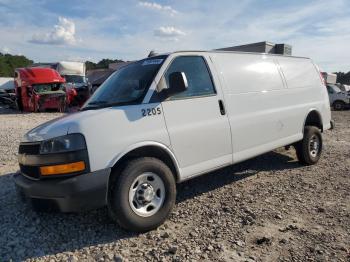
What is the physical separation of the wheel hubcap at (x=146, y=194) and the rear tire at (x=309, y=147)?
3535 millimetres

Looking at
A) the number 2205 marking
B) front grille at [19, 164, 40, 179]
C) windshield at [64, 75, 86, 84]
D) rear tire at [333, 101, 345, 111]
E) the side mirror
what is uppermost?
windshield at [64, 75, 86, 84]

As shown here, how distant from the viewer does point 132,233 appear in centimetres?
406

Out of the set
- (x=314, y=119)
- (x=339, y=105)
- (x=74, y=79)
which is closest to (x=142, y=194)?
(x=314, y=119)

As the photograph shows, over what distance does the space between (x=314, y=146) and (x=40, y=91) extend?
1341 centimetres

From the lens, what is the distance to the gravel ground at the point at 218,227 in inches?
144

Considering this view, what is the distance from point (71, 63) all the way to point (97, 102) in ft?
63.0

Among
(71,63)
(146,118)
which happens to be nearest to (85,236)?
(146,118)

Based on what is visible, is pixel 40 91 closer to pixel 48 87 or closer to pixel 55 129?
pixel 48 87

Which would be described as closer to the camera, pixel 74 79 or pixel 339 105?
pixel 74 79

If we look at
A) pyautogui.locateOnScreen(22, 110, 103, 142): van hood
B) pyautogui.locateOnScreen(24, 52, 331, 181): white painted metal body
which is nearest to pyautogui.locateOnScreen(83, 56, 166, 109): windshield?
pyautogui.locateOnScreen(24, 52, 331, 181): white painted metal body

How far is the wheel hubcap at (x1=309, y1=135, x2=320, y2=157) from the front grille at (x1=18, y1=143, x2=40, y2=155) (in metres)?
4.96

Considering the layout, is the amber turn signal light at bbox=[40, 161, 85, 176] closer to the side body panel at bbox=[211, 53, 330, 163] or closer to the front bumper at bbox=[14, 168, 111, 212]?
the front bumper at bbox=[14, 168, 111, 212]

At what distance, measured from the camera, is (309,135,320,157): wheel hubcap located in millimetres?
6902

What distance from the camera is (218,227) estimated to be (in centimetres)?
419
